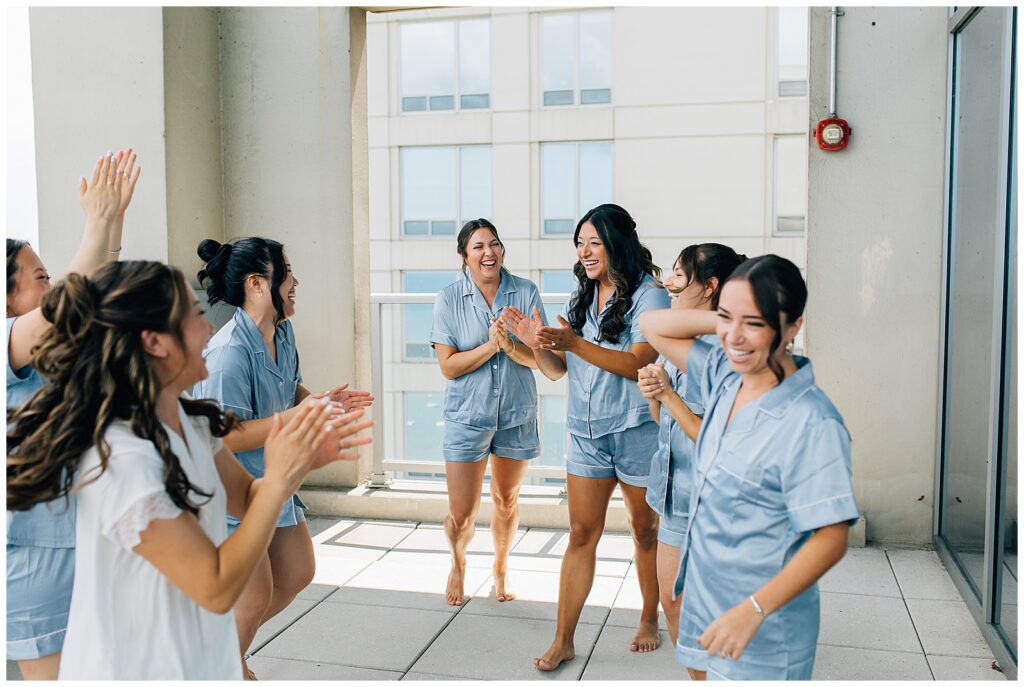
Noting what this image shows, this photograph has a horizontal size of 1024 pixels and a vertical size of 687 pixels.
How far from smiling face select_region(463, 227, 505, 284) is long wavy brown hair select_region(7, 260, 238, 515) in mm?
1962

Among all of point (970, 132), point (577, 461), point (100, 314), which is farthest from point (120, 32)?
point (970, 132)

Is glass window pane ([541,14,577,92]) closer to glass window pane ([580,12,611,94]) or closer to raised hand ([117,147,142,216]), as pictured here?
glass window pane ([580,12,611,94])

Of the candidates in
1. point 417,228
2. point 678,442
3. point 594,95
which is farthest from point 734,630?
point 417,228

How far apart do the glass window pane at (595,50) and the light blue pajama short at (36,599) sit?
20944 millimetres

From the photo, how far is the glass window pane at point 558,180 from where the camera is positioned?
21500 mm

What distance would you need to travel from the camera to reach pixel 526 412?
11.3ft

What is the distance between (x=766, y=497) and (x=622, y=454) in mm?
1233

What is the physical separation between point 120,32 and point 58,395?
10.6ft

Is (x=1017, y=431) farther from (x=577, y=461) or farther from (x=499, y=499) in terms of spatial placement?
(x=499, y=499)

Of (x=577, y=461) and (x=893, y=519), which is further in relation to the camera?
(x=893, y=519)

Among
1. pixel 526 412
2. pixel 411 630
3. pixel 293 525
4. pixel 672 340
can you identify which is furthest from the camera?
pixel 526 412


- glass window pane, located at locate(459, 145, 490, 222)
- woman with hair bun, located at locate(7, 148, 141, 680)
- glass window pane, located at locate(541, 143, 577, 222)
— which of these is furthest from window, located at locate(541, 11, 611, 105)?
woman with hair bun, located at locate(7, 148, 141, 680)

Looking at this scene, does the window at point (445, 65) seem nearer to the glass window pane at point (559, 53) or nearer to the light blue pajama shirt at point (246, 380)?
the glass window pane at point (559, 53)

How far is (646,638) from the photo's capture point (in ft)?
9.82
